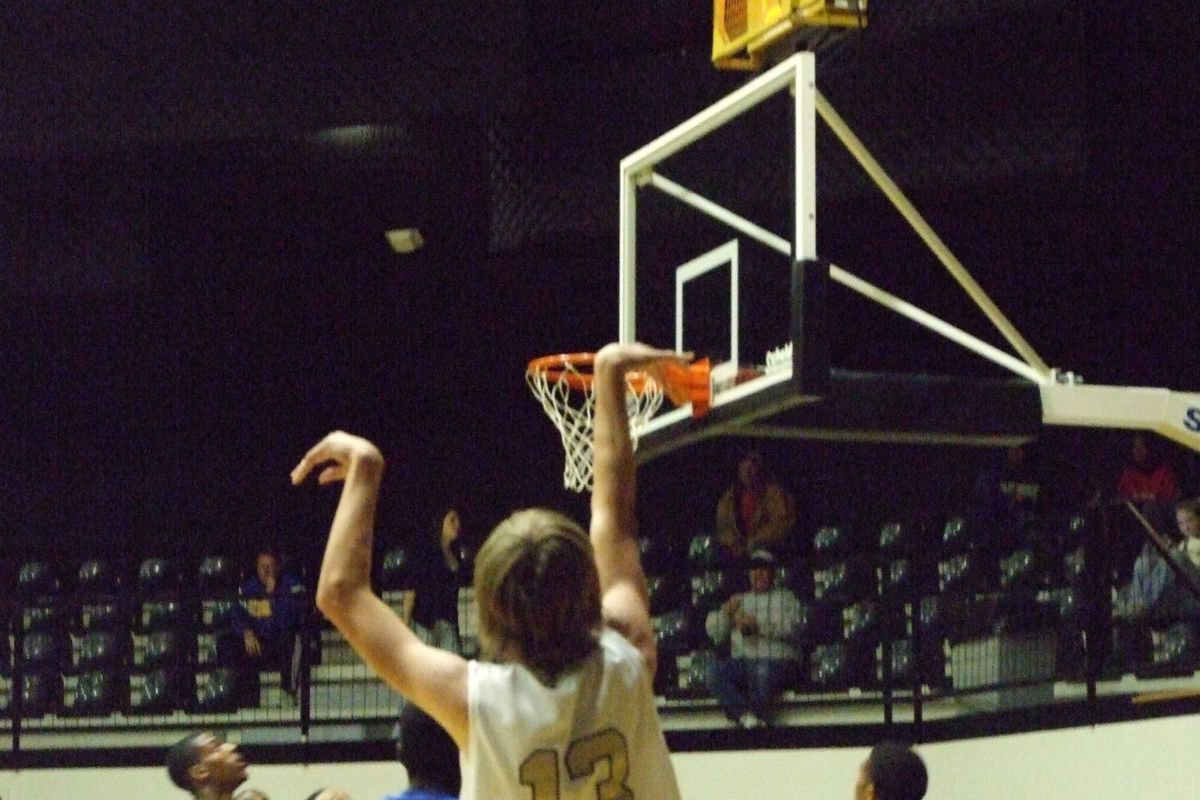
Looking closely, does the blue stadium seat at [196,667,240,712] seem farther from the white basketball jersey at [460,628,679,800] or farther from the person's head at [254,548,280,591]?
the white basketball jersey at [460,628,679,800]

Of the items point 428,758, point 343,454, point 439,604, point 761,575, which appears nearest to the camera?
point 343,454

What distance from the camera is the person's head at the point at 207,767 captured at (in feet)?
20.8

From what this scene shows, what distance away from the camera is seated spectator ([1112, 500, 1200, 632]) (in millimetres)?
9344

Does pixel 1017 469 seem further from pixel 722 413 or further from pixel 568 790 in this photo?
pixel 568 790

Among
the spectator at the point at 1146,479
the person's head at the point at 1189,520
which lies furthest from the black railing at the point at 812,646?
the spectator at the point at 1146,479

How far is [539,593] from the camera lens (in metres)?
2.34

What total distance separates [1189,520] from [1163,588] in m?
0.36

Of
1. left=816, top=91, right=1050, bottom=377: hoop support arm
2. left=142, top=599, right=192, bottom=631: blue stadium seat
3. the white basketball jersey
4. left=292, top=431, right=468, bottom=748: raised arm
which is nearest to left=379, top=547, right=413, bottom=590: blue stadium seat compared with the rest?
left=142, top=599, right=192, bottom=631: blue stadium seat

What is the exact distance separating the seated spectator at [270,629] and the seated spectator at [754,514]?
259 cm

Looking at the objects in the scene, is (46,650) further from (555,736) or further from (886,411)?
(555,736)

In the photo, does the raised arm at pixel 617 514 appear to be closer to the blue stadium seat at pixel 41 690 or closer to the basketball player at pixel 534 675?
the basketball player at pixel 534 675

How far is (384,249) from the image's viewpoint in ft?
44.9

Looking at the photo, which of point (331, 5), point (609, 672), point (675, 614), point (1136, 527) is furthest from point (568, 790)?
point (331, 5)

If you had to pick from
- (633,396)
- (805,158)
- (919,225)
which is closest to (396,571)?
(633,396)
